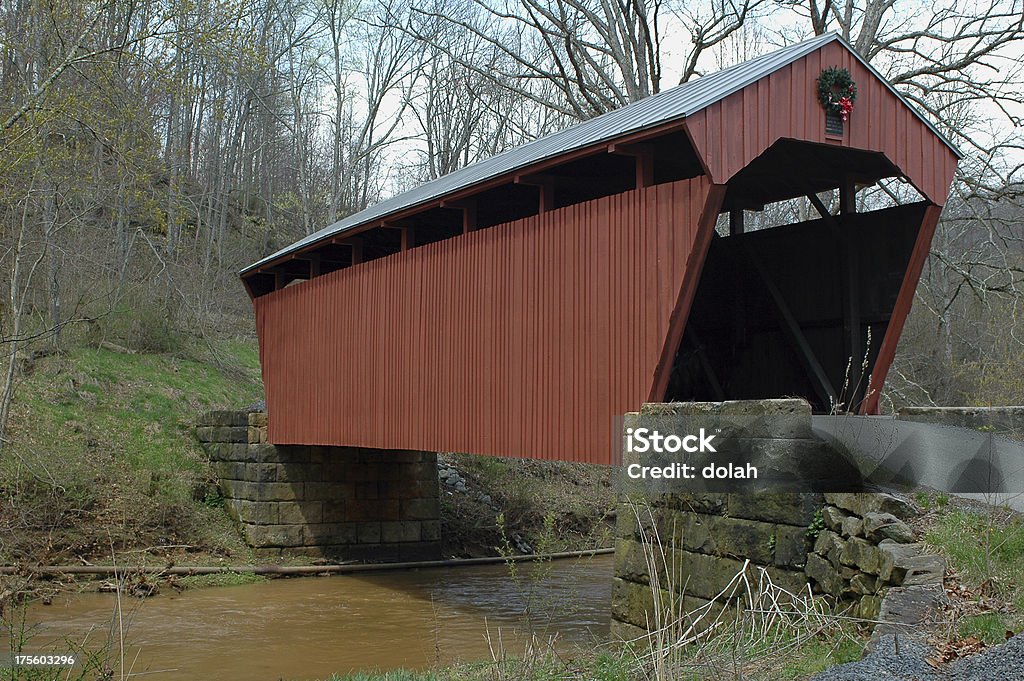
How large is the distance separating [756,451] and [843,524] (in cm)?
71

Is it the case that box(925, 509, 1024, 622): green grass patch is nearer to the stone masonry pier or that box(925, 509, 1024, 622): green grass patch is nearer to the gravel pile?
the gravel pile

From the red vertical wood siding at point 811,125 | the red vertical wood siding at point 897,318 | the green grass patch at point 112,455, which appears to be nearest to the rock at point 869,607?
the red vertical wood siding at point 811,125

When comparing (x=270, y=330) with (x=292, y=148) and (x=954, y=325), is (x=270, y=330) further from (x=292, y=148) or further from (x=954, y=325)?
(x=292, y=148)

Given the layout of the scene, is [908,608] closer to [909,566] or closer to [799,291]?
[909,566]

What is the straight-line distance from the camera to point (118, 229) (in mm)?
19953

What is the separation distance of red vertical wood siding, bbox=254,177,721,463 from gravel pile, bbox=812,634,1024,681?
123 inches

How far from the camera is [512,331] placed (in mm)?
8695

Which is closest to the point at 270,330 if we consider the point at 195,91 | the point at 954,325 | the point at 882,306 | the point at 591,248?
the point at 195,91

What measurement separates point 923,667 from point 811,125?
14.5 ft

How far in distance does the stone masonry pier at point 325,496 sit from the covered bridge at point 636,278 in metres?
1.52

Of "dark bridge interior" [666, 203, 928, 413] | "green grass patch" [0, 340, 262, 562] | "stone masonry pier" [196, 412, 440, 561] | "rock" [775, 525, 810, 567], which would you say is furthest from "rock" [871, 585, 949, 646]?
"stone masonry pier" [196, 412, 440, 561]

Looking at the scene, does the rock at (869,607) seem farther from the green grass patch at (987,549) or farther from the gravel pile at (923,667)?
the gravel pile at (923,667)

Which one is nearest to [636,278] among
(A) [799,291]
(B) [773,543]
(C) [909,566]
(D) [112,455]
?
(B) [773,543]

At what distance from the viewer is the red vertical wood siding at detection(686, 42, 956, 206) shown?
6789mm
